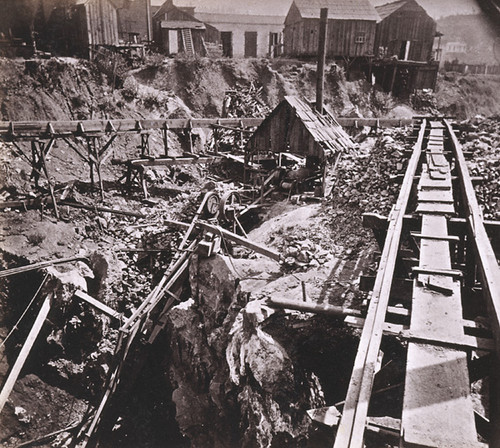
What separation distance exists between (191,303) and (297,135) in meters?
6.94

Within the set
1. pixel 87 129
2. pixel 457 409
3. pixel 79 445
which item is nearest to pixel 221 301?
pixel 79 445

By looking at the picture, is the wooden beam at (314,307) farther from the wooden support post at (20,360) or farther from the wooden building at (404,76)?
the wooden building at (404,76)

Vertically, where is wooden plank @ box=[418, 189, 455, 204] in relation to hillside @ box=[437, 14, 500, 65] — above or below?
below

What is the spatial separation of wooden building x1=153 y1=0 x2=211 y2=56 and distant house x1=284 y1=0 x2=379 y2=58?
748 centimetres

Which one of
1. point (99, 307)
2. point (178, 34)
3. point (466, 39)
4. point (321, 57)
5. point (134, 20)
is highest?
point (466, 39)

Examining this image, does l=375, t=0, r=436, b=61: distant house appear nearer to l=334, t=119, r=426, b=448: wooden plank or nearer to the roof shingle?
the roof shingle

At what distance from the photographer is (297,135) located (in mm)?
12984

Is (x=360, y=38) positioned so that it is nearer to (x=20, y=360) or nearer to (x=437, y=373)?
(x=20, y=360)

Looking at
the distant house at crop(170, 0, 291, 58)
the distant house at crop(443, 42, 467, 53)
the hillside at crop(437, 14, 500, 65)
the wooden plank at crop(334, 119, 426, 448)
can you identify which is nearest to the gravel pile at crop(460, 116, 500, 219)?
the wooden plank at crop(334, 119, 426, 448)

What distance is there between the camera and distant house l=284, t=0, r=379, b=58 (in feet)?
97.6

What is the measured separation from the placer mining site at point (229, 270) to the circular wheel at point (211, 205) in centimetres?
5

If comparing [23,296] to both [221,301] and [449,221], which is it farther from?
[449,221]

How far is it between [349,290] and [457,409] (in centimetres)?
372

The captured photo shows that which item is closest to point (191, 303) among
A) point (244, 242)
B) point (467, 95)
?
point (244, 242)
